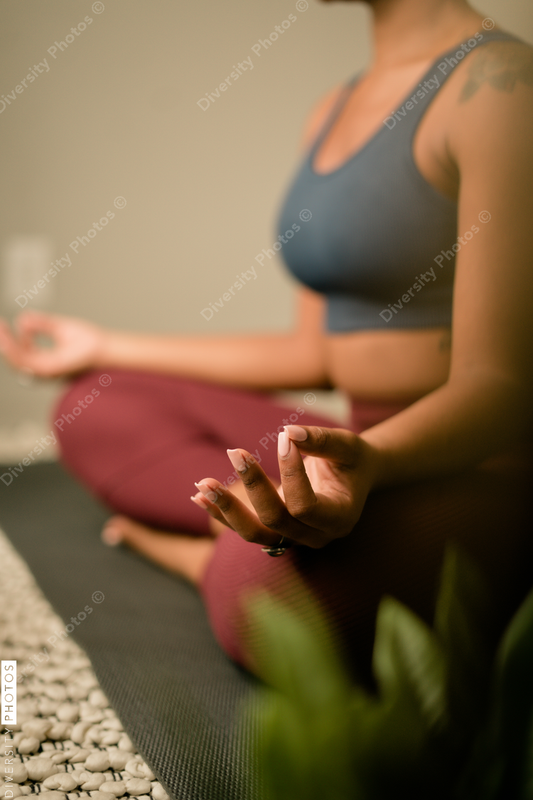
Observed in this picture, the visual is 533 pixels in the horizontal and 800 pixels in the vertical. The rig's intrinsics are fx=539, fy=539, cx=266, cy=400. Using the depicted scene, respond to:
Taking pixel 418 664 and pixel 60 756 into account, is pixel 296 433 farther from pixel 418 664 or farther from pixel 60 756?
pixel 60 756

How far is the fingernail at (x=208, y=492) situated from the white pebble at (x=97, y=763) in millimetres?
297

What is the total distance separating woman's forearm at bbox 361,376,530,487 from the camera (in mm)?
442

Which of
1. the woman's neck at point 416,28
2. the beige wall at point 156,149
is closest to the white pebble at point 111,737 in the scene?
the woman's neck at point 416,28

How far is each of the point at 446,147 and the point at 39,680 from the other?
696 millimetres

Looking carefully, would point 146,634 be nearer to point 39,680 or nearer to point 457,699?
point 39,680

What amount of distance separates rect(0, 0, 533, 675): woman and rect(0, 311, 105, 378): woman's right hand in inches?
13.1

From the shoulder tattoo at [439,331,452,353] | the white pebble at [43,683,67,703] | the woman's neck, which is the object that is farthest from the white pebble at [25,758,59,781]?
the woman's neck

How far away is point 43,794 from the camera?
42cm

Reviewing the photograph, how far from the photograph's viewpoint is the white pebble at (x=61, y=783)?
0.44m

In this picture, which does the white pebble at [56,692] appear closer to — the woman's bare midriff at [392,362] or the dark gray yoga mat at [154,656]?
the dark gray yoga mat at [154,656]

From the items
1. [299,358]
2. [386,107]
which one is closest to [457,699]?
[386,107]

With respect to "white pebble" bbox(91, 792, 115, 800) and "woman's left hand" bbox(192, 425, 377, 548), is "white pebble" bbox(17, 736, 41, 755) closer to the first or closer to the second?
"white pebble" bbox(91, 792, 115, 800)

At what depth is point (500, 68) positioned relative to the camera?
45 centimetres

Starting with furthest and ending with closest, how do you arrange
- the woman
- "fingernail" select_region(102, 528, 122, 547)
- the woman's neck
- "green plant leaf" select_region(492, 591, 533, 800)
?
"fingernail" select_region(102, 528, 122, 547)
the woman's neck
the woman
"green plant leaf" select_region(492, 591, 533, 800)
